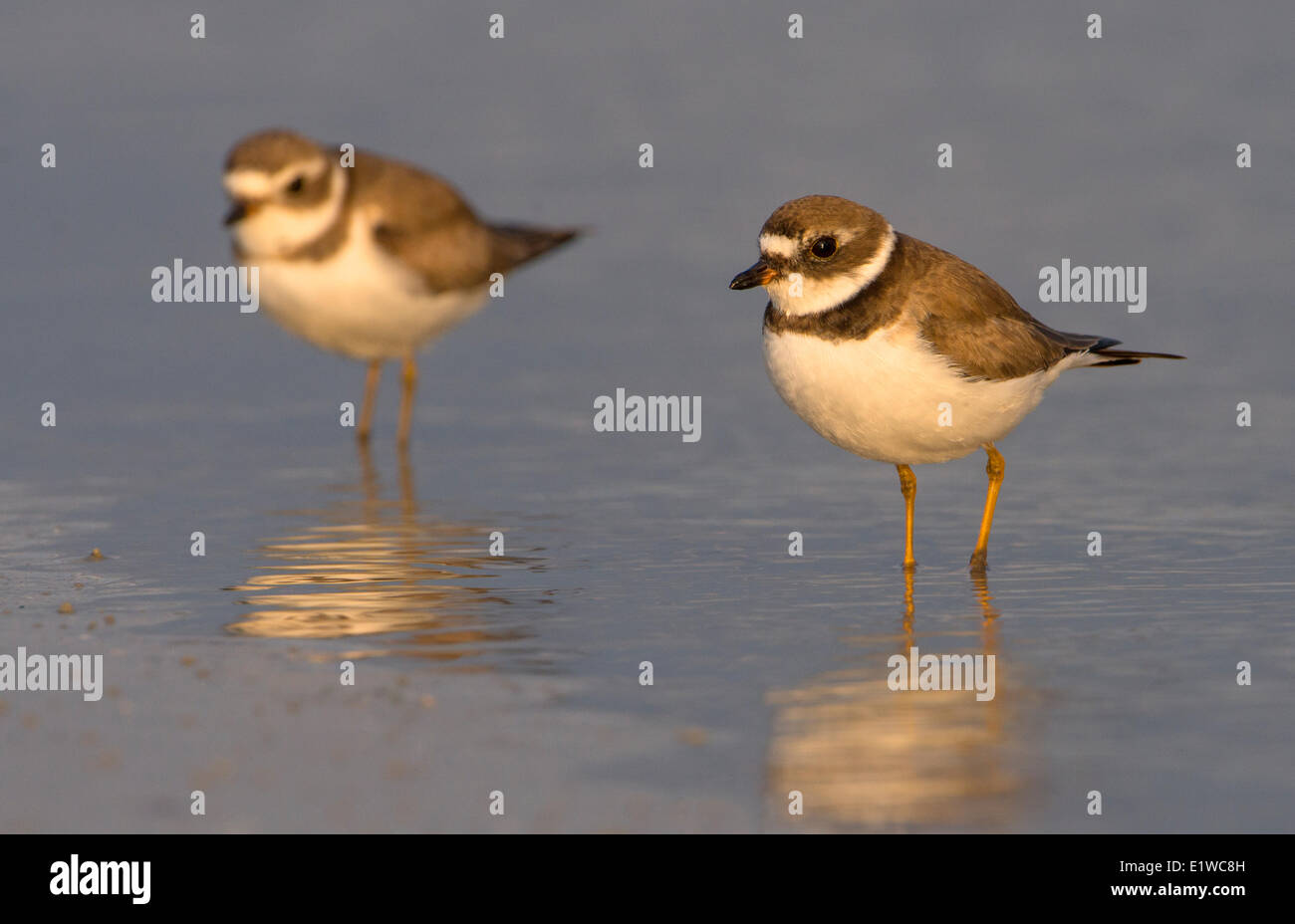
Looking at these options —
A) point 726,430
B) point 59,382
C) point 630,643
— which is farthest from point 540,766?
point 59,382

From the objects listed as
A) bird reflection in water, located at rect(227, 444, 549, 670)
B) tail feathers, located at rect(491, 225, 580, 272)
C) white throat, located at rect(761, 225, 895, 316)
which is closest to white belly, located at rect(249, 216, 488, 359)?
tail feathers, located at rect(491, 225, 580, 272)

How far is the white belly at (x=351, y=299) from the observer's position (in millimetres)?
13398

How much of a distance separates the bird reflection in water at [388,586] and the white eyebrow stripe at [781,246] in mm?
2033

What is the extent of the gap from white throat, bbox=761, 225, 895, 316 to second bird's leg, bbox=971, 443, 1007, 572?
4.61 ft

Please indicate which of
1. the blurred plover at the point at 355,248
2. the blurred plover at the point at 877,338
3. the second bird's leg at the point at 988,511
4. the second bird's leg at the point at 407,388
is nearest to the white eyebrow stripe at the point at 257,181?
the blurred plover at the point at 355,248

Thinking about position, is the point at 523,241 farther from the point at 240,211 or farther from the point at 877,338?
the point at 877,338

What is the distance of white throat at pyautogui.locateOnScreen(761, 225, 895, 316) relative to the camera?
349 inches

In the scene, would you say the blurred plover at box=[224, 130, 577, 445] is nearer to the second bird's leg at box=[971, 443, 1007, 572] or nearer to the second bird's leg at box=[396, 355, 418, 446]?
the second bird's leg at box=[396, 355, 418, 446]

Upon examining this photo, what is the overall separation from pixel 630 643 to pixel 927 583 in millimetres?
1848

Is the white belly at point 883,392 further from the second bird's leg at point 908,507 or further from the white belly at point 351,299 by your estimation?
the white belly at point 351,299

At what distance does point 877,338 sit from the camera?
8.76 m

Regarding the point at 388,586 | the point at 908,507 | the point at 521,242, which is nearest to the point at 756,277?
the point at 908,507

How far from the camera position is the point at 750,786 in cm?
621

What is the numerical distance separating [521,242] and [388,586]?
6.96 m
